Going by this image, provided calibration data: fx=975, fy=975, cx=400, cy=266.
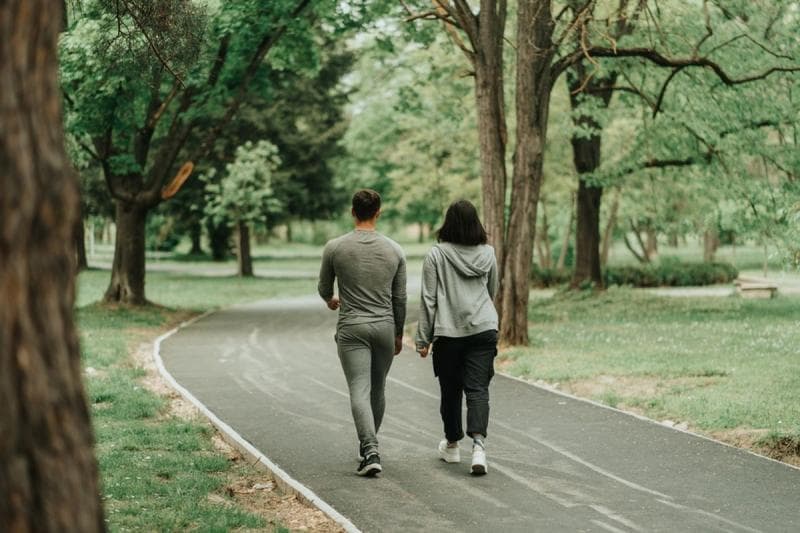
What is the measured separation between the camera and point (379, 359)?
780 cm

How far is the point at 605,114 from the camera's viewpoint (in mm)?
23250

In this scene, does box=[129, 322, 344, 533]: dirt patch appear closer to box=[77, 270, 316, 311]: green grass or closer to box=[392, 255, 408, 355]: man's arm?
box=[392, 255, 408, 355]: man's arm

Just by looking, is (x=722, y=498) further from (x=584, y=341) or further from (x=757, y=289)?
(x=757, y=289)

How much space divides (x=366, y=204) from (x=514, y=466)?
8.14 feet

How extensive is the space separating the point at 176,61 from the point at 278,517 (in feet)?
18.5

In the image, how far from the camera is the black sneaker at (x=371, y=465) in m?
7.57

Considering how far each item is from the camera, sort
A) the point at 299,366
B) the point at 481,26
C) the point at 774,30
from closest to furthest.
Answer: the point at 299,366 < the point at 481,26 < the point at 774,30

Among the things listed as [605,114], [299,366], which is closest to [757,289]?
[605,114]

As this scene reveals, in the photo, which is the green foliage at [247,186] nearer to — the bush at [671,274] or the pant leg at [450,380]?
the bush at [671,274]

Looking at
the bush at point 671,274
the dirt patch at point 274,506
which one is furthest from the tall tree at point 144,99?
the bush at point 671,274

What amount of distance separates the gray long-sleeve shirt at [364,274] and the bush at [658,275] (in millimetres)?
27056

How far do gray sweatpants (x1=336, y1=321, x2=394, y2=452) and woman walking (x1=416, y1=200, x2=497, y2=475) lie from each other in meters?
Result: 0.37

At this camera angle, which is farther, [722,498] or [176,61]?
[176,61]

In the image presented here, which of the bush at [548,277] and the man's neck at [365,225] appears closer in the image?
the man's neck at [365,225]
